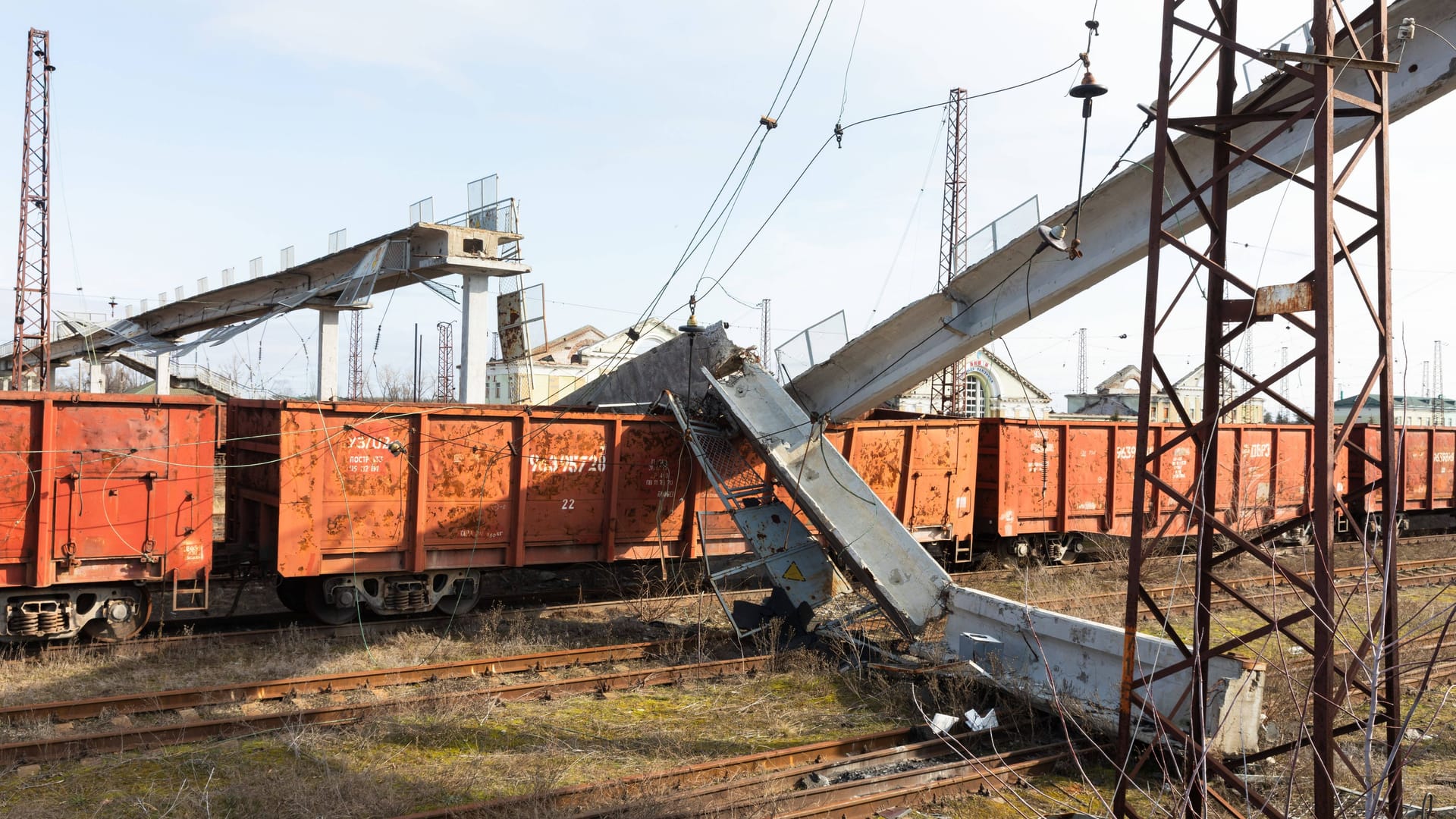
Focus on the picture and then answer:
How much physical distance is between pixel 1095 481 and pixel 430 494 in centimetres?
1084

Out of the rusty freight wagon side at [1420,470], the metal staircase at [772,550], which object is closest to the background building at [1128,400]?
the rusty freight wagon side at [1420,470]

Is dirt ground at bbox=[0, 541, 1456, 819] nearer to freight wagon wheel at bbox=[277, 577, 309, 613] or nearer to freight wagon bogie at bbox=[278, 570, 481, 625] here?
freight wagon bogie at bbox=[278, 570, 481, 625]

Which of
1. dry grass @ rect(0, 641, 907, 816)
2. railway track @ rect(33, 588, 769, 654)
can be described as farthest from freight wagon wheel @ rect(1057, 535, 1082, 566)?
dry grass @ rect(0, 641, 907, 816)

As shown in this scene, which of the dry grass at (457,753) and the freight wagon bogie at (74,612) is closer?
the dry grass at (457,753)

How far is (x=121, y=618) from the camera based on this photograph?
923cm

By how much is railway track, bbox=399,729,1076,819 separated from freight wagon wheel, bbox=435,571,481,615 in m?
5.21

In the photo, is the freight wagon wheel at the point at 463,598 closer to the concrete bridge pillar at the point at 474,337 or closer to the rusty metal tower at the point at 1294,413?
the rusty metal tower at the point at 1294,413

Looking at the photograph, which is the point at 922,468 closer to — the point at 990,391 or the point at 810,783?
the point at 810,783

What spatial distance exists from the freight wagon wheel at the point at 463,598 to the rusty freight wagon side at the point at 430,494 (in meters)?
0.02

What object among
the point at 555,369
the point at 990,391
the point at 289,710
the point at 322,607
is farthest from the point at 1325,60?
the point at 990,391

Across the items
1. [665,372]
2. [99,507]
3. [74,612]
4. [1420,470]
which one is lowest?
[74,612]

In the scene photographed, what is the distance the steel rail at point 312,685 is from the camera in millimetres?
7375

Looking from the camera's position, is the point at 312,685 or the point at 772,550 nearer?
the point at 312,685

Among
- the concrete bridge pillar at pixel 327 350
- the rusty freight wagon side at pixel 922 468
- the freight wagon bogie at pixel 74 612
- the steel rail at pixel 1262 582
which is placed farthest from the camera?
the concrete bridge pillar at pixel 327 350
